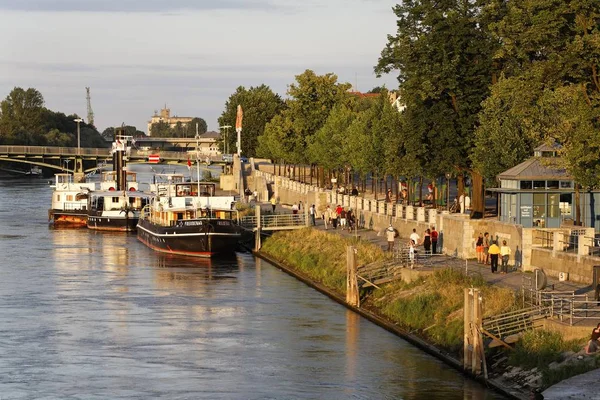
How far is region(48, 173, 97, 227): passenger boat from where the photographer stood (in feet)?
352

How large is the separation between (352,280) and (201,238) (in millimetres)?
25871

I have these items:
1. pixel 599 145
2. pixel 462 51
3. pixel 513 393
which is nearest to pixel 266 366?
pixel 513 393

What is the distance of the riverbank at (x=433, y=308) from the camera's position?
3394 centimetres

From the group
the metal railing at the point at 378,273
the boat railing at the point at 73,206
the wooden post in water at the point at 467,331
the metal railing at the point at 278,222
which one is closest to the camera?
the wooden post in water at the point at 467,331

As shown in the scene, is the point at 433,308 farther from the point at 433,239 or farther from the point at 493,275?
the point at 433,239

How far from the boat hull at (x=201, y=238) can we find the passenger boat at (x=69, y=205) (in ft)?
97.1

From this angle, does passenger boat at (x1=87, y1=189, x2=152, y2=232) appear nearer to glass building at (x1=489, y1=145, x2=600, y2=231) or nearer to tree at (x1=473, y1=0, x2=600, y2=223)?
tree at (x1=473, y1=0, x2=600, y2=223)

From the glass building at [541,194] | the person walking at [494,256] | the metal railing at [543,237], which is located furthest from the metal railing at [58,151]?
the metal railing at [543,237]

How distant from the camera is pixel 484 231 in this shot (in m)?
54.4

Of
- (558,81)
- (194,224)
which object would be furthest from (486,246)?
(194,224)

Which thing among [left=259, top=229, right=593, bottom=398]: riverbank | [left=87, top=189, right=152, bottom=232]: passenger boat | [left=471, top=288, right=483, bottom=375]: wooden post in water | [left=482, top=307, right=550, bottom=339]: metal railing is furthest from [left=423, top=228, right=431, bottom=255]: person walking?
[left=87, top=189, right=152, bottom=232]: passenger boat

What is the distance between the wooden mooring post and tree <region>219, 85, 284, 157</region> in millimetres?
123236

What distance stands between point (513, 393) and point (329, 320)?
52.4 feet

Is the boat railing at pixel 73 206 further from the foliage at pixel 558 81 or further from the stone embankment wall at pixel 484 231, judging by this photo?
the foliage at pixel 558 81
